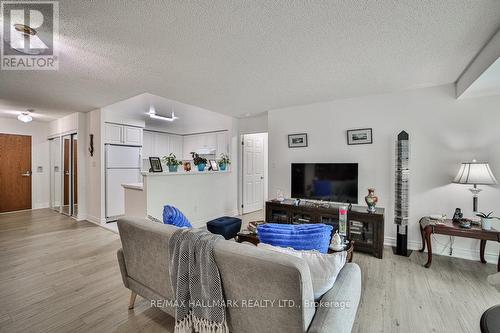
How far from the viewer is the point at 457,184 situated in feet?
9.96

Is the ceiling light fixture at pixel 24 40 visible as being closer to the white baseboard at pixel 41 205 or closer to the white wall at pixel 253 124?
the white wall at pixel 253 124

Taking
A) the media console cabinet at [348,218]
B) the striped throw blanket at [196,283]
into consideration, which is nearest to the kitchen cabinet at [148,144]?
the media console cabinet at [348,218]

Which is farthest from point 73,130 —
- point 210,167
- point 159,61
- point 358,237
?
point 358,237

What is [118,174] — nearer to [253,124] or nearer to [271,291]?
[253,124]

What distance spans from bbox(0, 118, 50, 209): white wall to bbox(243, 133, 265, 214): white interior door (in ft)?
18.0

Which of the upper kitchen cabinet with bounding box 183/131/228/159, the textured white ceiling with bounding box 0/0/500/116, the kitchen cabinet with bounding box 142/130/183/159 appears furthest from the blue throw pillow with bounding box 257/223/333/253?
the kitchen cabinet with bounding box 142/130/183/159

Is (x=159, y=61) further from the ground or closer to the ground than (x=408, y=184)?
further from the ground

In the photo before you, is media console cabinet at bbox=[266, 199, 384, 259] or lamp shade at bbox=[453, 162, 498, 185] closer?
lamp shade at bbox=[453, 162, 498, 185]

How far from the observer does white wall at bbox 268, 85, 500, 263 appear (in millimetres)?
2906

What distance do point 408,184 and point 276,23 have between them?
2950 millimetres

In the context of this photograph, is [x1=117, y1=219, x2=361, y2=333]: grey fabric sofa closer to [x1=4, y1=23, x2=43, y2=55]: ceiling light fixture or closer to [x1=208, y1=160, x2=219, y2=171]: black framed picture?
[x1=4, y1=23, x2=43, y2=55]: ceiling light fixture

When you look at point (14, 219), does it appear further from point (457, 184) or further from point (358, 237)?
point (457, 184)

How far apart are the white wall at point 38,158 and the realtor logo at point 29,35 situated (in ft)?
14.3

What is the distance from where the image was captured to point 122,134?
516cm
